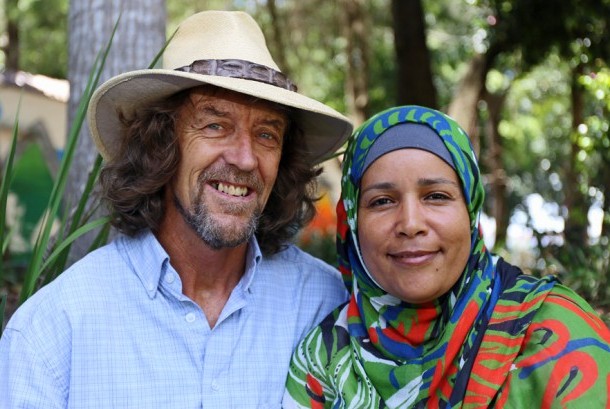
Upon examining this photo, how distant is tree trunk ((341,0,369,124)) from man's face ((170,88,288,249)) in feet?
27.8

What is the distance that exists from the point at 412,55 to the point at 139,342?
603 cm

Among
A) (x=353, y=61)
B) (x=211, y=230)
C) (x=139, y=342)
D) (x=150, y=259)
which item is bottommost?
(x=139, y=342)

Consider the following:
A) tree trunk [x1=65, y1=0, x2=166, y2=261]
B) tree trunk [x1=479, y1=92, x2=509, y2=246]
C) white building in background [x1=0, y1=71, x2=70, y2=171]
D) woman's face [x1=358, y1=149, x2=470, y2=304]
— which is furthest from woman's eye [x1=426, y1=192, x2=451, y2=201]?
tree trunk [x1=479, y1=92, x2=509, y2=246]

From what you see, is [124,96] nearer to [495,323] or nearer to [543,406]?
[495,323]

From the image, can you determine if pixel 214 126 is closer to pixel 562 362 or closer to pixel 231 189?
pixel 231 189

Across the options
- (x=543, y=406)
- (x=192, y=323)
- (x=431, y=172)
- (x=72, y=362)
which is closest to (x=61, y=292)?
(x=72, y=362)

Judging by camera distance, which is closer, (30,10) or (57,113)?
(57,113)

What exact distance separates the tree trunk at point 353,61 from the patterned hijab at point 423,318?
863cm

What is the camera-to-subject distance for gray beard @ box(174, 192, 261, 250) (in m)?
2.72

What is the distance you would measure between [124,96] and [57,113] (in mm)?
9248

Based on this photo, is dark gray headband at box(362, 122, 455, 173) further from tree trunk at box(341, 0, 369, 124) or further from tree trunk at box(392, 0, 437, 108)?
tree trunk at box(341, 0, 369, 124)

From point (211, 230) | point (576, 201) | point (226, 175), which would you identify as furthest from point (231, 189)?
point (576, 201)

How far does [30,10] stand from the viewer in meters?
16.1

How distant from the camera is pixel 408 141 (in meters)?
2.49
